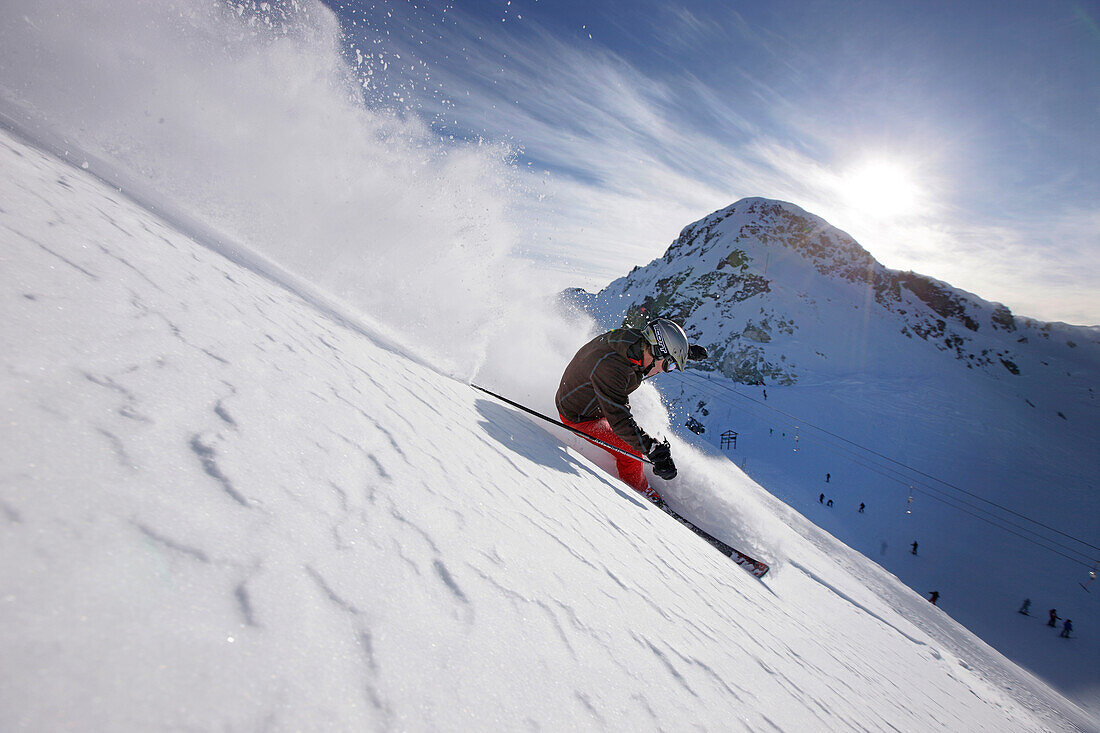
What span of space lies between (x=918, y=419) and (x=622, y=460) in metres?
66.2

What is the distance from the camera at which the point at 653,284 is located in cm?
13625

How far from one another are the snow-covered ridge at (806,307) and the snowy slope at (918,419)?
50 cm

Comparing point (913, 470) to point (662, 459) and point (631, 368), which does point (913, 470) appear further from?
point (631, 368)

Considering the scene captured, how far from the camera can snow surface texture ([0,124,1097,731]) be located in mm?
855

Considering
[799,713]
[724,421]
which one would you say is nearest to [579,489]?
[799,713]

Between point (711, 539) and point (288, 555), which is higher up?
point (288, 555)

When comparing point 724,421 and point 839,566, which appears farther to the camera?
point 724,421

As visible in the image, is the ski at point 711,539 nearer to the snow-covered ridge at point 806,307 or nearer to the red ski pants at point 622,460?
the red ski pants at point 622,460

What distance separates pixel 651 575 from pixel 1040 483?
71.0 meters

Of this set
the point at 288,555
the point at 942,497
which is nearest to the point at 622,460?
the point at 288,555

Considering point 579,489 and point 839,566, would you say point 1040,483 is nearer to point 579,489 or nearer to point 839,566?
point 839,566

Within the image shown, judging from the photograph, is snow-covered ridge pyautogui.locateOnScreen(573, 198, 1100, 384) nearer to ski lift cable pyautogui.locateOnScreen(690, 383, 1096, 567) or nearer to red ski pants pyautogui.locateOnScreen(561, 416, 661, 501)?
ski lift cable pyautogui.locateOnScreen(690, 383, 1096, 567)

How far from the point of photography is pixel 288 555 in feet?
4.17

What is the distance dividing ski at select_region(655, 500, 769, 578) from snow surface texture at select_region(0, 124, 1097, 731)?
123 centimetres
